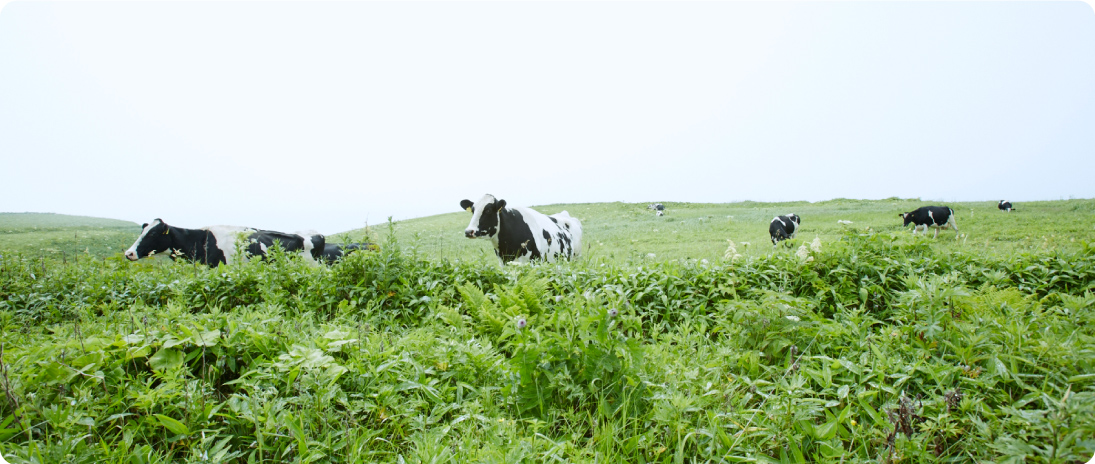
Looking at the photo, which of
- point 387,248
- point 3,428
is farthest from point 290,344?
point 387,248

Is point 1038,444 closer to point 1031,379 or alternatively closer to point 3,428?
point 1031,379

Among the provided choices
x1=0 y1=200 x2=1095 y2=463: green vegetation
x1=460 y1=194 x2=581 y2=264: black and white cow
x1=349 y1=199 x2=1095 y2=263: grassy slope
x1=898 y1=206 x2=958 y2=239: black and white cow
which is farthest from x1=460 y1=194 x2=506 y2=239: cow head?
x1=898 y1=206 x2=958 y2=239: black and white cow

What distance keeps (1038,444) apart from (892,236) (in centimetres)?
410

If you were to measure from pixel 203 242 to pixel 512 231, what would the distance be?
312 inches

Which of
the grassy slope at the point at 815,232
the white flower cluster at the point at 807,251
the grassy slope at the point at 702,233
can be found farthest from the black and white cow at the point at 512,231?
the white flower cluster at the point at 807,251

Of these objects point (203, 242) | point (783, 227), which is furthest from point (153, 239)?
point (783, 227)

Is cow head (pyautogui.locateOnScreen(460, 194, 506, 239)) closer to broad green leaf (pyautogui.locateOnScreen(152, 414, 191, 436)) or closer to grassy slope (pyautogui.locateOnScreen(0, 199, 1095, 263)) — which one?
grassy slope (pyautogui.locateOnScreen(0, 199, 1095, 263))

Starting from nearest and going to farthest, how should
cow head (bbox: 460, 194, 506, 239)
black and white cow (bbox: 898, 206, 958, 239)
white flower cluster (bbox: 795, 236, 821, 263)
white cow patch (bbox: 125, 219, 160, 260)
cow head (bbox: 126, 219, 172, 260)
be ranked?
1. white flower cluster (bbox: 795, 236, 821, 263)
2. cow head (bbox: 460, 194, 506, 239)
3. white cow patch (bbox: 125, 219, 160, 260)
4. cow head (bbox: 126, 219, 172, 260)
5. black and white cow (bbox: 898, 206, 958, 239)

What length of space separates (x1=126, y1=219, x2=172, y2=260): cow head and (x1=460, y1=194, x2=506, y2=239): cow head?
24.7 feet

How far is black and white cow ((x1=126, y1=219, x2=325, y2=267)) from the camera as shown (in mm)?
10383

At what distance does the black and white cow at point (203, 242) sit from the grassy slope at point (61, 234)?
475 millimetres

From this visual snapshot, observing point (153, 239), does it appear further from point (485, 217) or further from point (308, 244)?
point (485, 217)

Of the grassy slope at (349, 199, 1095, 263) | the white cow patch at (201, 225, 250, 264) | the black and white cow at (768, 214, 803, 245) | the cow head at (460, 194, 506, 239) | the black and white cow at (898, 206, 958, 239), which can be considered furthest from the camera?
the black and white cow at (898, 206, 958, 239)

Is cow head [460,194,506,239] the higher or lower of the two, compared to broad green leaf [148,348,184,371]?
higher
